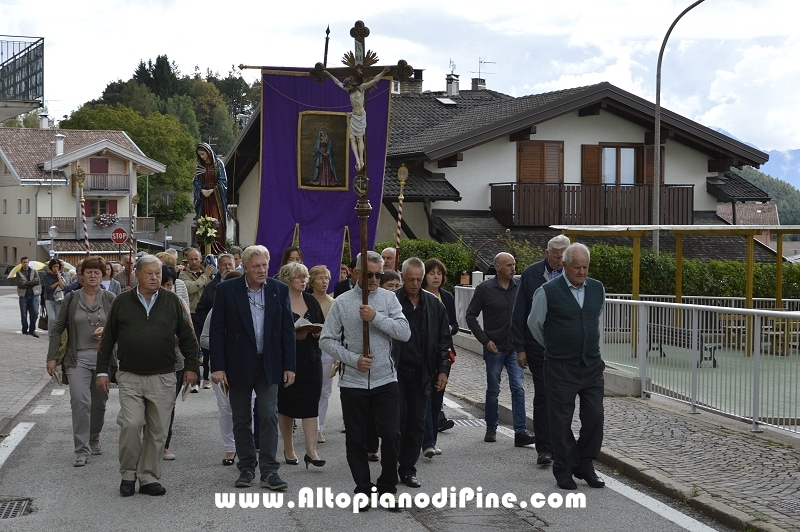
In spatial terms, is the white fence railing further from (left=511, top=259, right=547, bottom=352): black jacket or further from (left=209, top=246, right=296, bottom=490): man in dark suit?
(left=209, top=246, right=296, bottom=490): man in dark suit

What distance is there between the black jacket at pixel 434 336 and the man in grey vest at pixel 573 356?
76 cm

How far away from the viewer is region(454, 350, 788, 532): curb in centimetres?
683

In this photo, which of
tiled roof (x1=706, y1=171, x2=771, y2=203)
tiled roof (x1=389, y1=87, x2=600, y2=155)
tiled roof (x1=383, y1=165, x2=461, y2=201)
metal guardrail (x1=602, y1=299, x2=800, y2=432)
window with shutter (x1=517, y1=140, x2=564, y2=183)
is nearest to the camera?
metal guardrail (x1=602, y1=299, x2=800, y2=432)

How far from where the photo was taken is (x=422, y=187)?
3005cm

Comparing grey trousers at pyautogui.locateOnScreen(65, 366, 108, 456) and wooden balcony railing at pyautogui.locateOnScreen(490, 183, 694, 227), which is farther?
wooden balcony railing at pyautogui.locateOnScreen(490, 183, 694, 227)

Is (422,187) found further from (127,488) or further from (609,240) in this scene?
(127,488)

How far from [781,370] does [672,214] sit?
73.1ft

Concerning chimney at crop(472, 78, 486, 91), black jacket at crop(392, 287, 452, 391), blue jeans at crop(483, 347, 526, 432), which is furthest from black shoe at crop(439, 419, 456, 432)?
chimney at crop(472, 78, 486, 91)

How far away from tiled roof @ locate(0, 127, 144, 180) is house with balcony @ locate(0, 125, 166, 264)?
0.07m

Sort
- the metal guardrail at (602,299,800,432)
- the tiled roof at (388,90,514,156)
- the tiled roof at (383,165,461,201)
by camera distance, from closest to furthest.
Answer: the metal guardrail at (602,299,800,432), the tiled roof at (383,165,461,201), the tiled roof at (388,90,514,156)

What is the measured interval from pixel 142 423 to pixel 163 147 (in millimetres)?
79289

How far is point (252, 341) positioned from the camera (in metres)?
8.37

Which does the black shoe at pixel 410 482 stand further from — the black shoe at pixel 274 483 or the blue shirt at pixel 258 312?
the blue shirt at pixel 258 312

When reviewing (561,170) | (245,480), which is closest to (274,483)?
(245,480)
